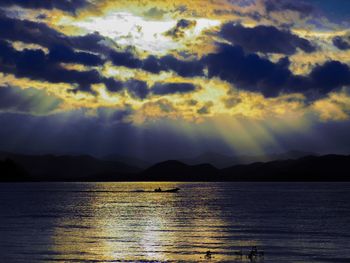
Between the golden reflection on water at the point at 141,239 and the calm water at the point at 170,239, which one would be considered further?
the golden reflection on water at the point at 141,239

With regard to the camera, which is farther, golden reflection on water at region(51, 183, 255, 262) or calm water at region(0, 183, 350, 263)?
golden reflection on water at region(51, 183, 255, 262)

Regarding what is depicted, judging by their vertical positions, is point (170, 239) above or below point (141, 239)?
below

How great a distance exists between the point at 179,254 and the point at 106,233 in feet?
80.2

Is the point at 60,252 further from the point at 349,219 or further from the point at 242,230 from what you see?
the point at 349,219

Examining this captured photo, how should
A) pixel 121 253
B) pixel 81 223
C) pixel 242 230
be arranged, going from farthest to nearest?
pixel 81 223 → pixel 242 230 → pixel 121 253

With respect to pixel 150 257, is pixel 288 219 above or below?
above

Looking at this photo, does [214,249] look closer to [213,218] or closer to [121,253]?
[121,253]

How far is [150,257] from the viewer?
54562 mm

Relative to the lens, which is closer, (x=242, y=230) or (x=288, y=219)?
(x=242, y=230)

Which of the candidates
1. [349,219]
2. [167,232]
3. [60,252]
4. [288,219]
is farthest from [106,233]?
[349,219]

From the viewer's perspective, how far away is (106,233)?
7812 cm

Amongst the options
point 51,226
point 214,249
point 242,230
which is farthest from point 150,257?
point 51,226

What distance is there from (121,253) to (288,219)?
5625 centimetres

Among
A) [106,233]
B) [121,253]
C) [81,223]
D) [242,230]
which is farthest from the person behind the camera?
[81,223]
